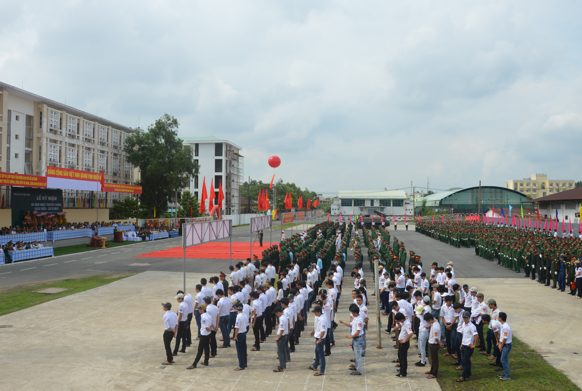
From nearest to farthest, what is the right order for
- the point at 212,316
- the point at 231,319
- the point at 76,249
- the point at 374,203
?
the point at 212,316
the point at 231,319
the point at 76,249
the point at 374,203

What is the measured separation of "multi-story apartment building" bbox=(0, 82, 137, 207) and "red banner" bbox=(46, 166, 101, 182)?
478cm

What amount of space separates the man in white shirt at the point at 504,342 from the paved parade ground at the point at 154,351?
8.0 inches

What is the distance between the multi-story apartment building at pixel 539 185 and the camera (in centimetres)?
13975

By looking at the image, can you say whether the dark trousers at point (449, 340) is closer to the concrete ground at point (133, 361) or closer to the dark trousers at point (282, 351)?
the concrete ground at point (133, 361)

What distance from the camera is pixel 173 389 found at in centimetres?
687

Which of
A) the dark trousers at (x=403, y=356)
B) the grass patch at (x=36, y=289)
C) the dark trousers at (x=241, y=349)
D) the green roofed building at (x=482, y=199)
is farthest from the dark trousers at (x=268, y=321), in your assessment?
the green roofed building at (x=482, y=199)

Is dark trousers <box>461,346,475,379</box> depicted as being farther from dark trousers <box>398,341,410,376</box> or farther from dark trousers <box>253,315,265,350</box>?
dark trousers <box>253,315,265,350</box>

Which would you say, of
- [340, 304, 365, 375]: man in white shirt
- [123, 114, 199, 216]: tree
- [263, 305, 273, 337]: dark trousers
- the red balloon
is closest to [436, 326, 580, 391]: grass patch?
[340, 304, 365, 375]: man in white shirt

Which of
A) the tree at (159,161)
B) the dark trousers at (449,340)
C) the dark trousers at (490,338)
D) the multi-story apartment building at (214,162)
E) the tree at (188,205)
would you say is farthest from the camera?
the multi-story apartment building at (214,162)

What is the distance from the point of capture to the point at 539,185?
144375 mm

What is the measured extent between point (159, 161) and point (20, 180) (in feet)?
67.6

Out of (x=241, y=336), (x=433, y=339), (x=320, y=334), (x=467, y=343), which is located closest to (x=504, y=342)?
(x=467, y=343)

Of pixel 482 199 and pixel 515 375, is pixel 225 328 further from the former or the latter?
pixel 482 199

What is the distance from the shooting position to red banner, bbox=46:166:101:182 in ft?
95.8
